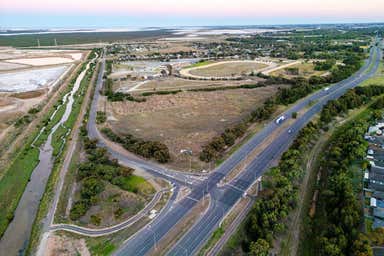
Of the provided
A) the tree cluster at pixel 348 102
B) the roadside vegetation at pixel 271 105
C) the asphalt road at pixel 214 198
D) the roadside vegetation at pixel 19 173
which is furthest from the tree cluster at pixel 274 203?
the roadside vegetation at pixel 19 173

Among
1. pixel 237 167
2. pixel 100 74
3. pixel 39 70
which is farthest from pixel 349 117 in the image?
pixel 39 70

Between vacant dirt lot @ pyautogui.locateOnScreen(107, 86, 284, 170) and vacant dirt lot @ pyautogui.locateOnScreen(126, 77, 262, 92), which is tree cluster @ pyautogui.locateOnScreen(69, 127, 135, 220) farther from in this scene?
vacant dirt lot @ pyautogui.locateOnScreen(126, 77, 262, 92)

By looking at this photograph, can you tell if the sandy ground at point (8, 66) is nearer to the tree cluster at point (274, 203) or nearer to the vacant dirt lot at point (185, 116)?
the vacant dirt lot at point (185, 116)

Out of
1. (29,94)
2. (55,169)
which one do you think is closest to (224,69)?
(29,94)

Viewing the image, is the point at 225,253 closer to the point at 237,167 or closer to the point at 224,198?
the point at 224,198

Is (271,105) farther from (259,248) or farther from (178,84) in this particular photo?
(259,248)
